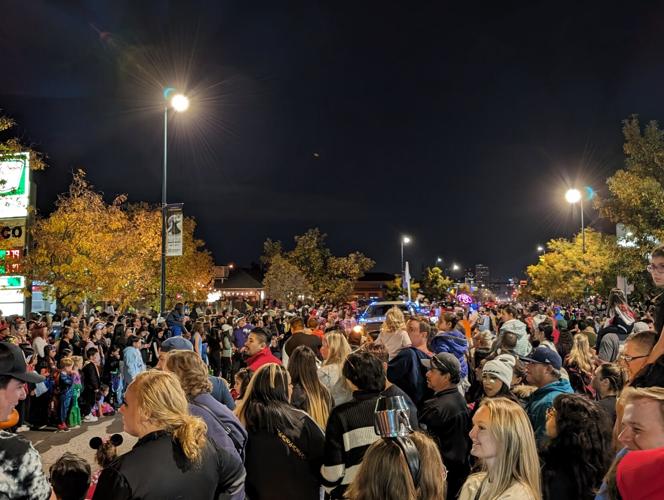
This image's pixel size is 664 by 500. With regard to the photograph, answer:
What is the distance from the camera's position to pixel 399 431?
2.82 m

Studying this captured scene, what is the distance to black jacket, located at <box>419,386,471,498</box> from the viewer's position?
496 cm

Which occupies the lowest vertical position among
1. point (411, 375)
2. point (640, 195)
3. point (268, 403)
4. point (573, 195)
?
point (411, 375)

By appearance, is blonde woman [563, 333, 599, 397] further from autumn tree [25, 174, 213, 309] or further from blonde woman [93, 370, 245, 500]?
autumn tree [25, 174, 213, 309]

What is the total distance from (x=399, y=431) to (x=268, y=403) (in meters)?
1.54

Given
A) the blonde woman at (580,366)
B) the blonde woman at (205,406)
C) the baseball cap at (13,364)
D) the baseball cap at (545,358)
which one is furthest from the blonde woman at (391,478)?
the blonde woman at (580,366)

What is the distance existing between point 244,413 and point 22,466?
171 centimetres

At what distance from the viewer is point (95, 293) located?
88.9ft

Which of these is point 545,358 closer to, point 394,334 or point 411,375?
point 411,375

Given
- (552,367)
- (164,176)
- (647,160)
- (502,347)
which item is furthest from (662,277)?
(647,160)

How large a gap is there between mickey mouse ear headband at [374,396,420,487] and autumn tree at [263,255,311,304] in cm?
5765

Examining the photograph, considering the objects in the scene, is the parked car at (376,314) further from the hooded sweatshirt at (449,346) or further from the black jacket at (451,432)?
the black jacket at (451,432)

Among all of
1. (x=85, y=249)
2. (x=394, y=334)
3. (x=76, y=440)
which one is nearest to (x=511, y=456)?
(x=394, y=334)

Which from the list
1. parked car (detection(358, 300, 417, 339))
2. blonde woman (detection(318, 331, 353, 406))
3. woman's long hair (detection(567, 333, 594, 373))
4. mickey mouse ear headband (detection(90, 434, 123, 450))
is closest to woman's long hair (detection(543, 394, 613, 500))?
blonde woman (detection(318, 331, 353, 406))

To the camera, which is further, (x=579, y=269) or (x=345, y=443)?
(x=579, y=269)
